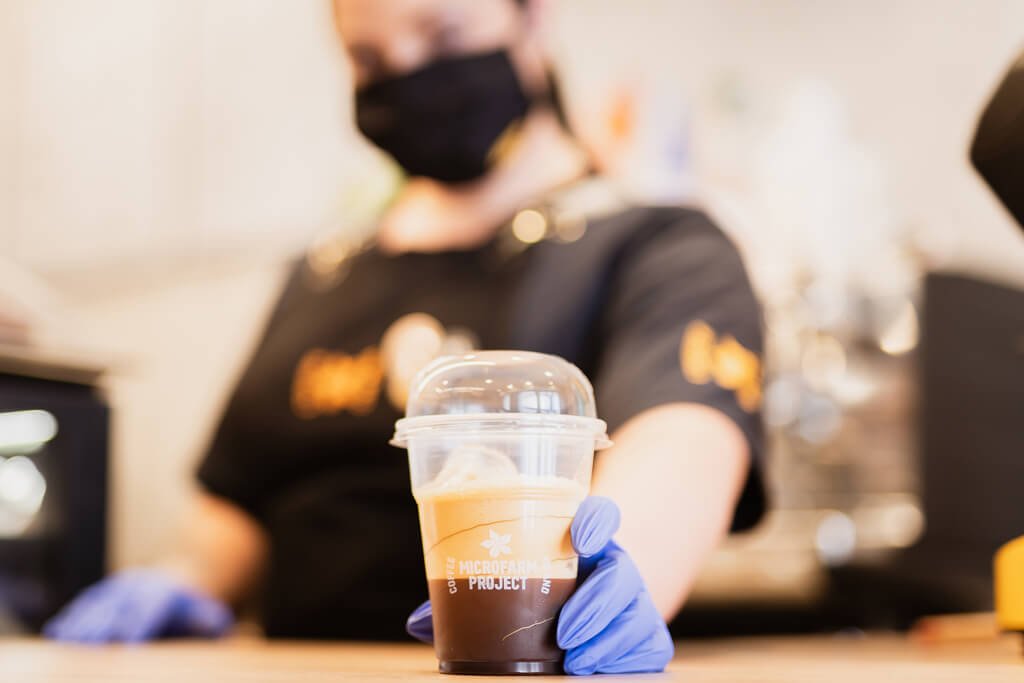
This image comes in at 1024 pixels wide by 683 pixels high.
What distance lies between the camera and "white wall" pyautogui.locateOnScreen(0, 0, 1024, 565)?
7.11 feet

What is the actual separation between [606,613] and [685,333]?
0.44 meters

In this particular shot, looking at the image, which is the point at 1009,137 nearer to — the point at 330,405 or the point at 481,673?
the point at 481,673

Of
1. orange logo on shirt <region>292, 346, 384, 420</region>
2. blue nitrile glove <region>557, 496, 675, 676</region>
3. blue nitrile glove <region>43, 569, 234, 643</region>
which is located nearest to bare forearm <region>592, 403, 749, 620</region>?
blue nitrile glove <region>557, 496, 675, 676</region>

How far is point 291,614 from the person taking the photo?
1.35m

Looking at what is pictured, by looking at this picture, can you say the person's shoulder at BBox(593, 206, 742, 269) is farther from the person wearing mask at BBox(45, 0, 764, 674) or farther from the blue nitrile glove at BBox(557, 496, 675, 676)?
the blue nitrile glove at BBox(557, 496, 675, 676)

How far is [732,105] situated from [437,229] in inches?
43.7

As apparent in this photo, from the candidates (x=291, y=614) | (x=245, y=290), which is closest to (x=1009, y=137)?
(x=291, y=614)

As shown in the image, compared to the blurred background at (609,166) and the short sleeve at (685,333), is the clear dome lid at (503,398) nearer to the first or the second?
the short sleeve at (685,333)

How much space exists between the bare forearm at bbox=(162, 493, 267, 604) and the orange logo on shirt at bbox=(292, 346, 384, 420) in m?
0.22

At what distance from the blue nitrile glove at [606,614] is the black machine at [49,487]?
1.14m

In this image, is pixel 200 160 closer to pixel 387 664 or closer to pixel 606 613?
pixel 387 664

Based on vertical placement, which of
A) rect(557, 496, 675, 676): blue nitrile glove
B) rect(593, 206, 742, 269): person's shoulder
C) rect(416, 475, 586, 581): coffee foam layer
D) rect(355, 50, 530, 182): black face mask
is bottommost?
rect(557, 496, 675, 676): blue nitrile glove

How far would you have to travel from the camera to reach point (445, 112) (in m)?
1.31

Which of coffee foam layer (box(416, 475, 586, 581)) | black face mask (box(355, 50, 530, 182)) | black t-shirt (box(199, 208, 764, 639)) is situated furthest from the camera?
black face mask (box(355, 50, 530, 182))
